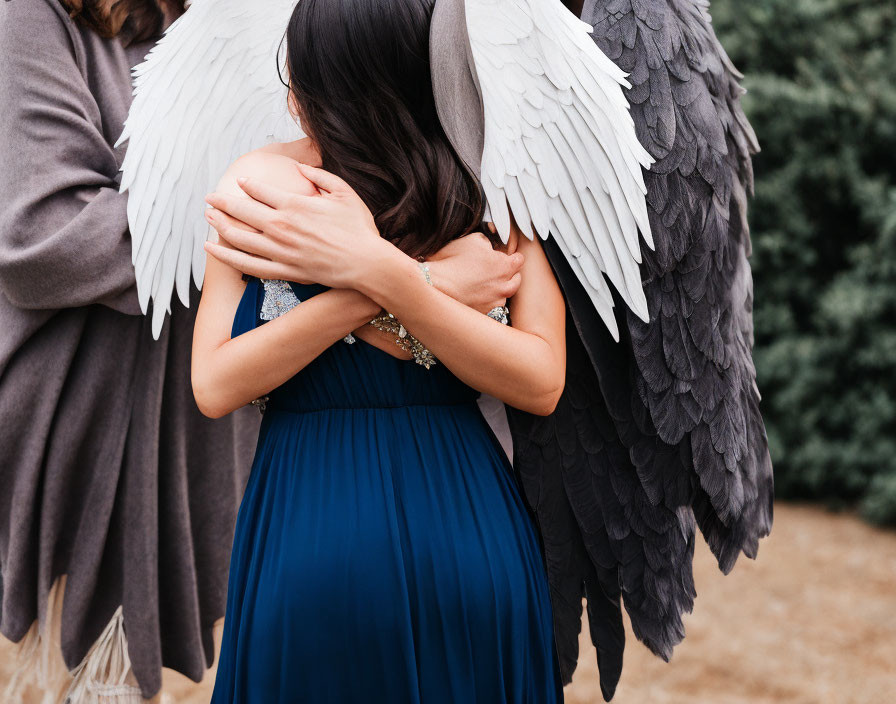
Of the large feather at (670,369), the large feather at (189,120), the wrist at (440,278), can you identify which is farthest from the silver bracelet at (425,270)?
the large feather at (189,120)

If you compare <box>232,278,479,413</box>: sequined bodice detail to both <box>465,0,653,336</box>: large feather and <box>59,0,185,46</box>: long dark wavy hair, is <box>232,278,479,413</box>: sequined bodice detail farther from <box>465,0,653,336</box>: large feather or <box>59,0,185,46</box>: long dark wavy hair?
<box>59,0,185,46</box>: long dark wavy hair

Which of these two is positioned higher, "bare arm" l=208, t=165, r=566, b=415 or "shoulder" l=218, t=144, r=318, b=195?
"shoulder" l=218, t=144, r=318, b=195

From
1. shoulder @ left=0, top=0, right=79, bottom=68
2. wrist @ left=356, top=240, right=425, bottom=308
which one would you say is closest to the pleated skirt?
wrist @ left=356, top=240, right=425, bottom=308

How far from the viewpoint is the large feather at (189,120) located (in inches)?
70.6

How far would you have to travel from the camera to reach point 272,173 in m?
1.61

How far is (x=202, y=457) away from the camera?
91.0 inches

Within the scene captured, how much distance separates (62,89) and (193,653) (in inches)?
53.4

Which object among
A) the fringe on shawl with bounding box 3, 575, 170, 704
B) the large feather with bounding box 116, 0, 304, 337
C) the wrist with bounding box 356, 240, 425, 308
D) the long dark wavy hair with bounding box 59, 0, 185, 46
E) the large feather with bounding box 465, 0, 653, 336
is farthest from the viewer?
the fringe on shawl with bounding box 3, 575, 170, 704

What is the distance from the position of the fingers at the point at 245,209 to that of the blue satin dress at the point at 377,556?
135 mm

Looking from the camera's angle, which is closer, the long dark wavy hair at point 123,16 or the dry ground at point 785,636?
the long dark wavy hair at point 123,16

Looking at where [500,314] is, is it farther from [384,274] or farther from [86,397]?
[86,397]

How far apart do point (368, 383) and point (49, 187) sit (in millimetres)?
784

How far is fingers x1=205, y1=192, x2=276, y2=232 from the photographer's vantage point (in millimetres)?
1521

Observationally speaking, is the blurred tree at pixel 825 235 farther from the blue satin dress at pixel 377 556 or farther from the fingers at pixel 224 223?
the fingers at pixel 224 223
